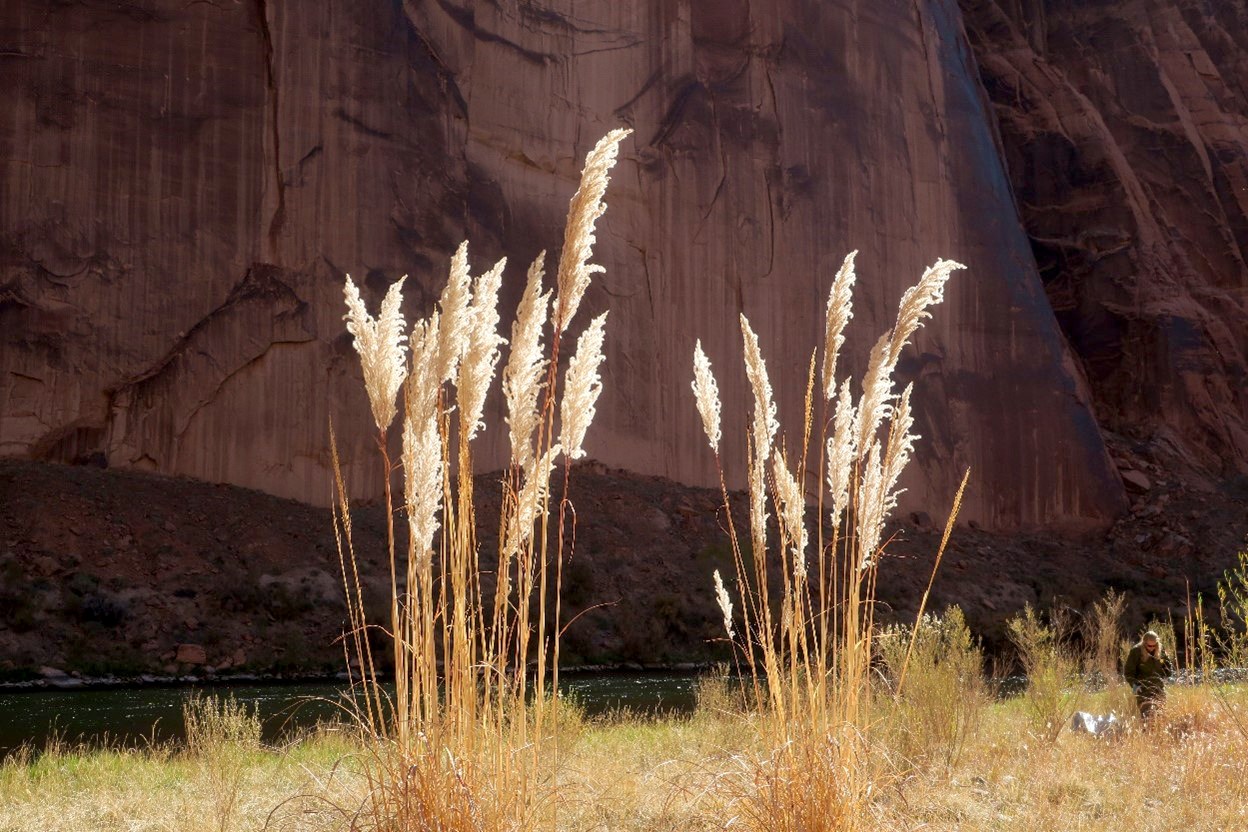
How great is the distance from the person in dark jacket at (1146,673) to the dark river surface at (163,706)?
3864mm

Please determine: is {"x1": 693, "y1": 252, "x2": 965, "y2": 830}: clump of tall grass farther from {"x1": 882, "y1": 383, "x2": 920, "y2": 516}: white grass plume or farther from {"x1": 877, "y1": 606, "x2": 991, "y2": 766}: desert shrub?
{"x1": 877, "y1": 606, "x2": 991, "y2": 766}: desert shrub

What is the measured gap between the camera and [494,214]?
78.9 ft

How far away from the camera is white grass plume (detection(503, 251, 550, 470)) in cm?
246

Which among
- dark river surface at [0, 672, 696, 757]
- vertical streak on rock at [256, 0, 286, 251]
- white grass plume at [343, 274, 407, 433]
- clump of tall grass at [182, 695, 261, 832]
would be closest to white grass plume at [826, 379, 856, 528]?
white grass plume at [343, 274, 407, 433]

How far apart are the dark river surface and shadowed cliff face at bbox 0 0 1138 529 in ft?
23.3

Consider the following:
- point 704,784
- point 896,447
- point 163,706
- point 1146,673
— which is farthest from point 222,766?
point 163,706

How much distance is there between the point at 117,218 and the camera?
69.7 ft

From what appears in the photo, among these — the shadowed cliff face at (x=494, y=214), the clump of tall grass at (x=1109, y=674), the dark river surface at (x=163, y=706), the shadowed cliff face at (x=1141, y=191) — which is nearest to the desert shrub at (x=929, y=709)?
the clump of tall grass at (x=1109, y=674)

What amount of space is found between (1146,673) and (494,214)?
60.7ft

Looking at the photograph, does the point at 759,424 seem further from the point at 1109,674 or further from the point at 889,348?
the point at 1109,674

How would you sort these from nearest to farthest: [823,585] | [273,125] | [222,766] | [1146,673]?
1. [823,585]
2. [222,766]
3. [1146,673]
4. [273,125]

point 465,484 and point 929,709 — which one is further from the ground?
point 465,484

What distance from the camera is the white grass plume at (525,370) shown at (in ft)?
8.05

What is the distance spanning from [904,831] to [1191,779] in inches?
93.0
